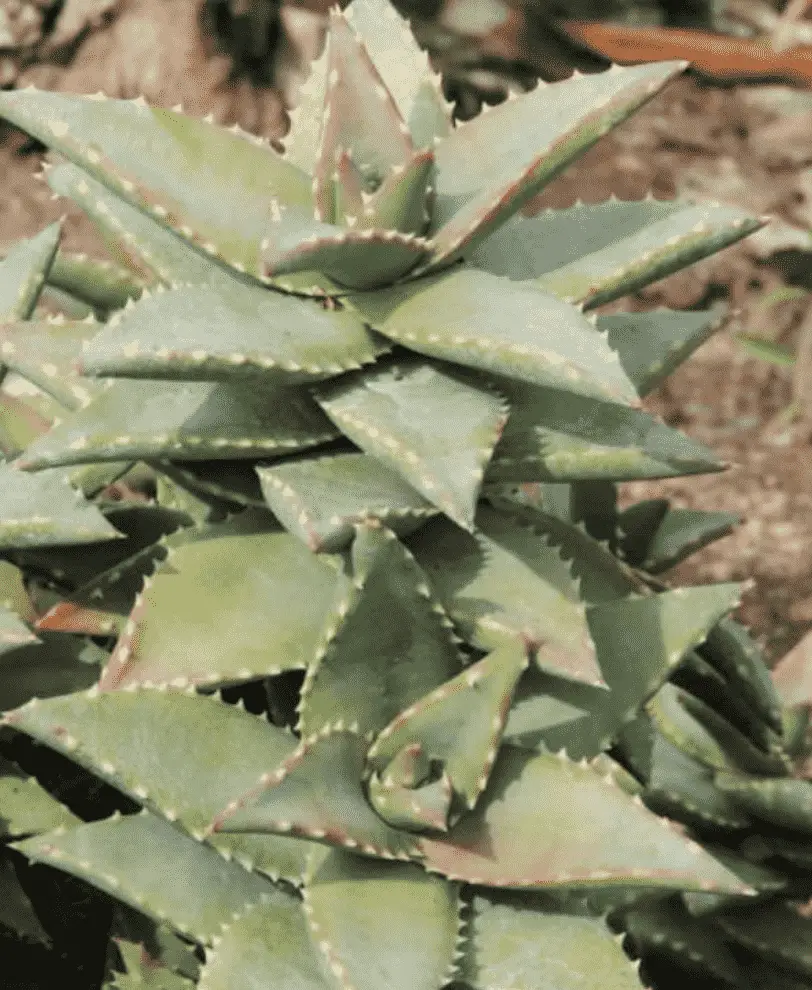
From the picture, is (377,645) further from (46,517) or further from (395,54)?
(395,54)

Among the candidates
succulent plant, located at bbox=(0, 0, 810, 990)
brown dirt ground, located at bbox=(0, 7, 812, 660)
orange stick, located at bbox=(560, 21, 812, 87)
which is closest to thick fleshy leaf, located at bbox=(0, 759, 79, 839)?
succulent plant, located at bbox=(0, 0, 810, 990)

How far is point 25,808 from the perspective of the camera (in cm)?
118

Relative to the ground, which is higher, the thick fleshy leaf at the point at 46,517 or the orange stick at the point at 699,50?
the thick fleshy leaf at the point at 46,517

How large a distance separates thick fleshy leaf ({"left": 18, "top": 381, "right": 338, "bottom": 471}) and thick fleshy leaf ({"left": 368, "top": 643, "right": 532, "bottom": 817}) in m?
0.17

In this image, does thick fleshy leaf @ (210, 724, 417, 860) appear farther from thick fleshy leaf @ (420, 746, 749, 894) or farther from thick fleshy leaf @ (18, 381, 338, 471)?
thick fleshy leaf @ (18, 381, 338, 471)

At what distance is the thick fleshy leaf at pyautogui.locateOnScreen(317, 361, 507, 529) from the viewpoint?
3.11 ft

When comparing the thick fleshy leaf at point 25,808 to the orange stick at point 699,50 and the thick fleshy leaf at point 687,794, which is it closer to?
the thick fleshy leaf at point 687,794

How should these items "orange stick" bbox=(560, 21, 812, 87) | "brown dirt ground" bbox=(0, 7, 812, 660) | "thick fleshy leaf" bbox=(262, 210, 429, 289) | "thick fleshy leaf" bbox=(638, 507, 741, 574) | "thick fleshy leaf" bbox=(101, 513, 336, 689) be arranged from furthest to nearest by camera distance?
"orange stick" bbox=(560, 21, 812, 87) → "brown dirt ground" bbox=(0, 7, 812, 660) → "thick fleshy leaf" bbox=(638, 507, 741, 574) → "thick fleshy leaf" bbox=(101, 513, 336, 689) → "thick fleshy leaf" bbox=(262, 210, 429, 289)

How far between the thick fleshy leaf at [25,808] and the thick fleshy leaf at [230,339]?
0.37 meters

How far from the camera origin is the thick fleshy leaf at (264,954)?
1043 millimetres

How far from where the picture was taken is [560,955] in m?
1.06

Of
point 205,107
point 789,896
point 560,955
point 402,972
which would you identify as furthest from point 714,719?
point 205,107

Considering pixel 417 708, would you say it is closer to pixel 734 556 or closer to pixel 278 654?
pixel 278 654

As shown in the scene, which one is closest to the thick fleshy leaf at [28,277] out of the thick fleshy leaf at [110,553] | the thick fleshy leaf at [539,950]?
the thick fleshy leaf at [110,553]
